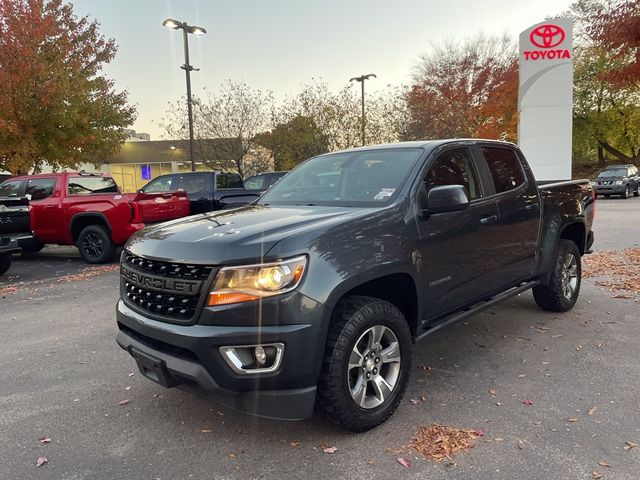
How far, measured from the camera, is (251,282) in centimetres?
253

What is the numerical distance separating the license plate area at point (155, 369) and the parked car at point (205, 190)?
8.74 meters

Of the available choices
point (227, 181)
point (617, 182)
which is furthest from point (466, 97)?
point (227, 181)

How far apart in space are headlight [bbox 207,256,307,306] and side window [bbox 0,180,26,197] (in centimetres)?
927

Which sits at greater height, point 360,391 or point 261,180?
point 261,180

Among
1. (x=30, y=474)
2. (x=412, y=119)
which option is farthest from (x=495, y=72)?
(x=30, y=474)

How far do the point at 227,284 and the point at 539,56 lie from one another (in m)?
11.7

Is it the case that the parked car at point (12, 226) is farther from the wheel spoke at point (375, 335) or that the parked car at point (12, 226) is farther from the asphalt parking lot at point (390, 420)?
the wheel spoke at point (375, 335)

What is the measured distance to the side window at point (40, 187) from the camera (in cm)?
974

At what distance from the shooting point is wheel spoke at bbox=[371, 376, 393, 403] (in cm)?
301

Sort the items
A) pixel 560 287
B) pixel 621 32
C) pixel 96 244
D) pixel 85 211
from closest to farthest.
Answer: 1. pixel 560 287
2. pixel 621 32
3. pixel 85 211
4. pixel 96 244

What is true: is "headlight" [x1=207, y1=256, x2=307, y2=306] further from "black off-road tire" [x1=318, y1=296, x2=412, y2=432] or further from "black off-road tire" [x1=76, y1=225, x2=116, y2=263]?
"black off-road tire" [x1=76, y1=225, x2=116, y2=263]

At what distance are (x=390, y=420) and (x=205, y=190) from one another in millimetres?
9655

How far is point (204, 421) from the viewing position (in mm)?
3191

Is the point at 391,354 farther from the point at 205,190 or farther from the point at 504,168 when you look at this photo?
the point at 205,190
